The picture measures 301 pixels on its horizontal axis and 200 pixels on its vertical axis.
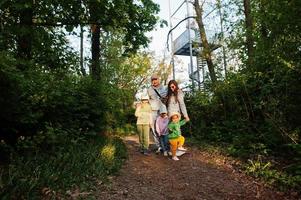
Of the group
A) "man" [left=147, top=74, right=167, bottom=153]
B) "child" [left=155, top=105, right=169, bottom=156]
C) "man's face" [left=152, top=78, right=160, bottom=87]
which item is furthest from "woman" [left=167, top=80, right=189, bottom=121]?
"man's face" [left=152, top=78, right=160, bottom=87]

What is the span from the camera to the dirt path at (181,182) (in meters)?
6.72

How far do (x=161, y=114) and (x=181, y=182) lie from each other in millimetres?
3019

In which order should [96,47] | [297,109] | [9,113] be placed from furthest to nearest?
[96,47] < [297,109] < [9,113]

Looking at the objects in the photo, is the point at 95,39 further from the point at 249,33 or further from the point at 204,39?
the point at 204,39

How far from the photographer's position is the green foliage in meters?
5.50

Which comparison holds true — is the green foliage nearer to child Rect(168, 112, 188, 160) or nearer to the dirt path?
the dirt path

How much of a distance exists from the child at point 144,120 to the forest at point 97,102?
72cm

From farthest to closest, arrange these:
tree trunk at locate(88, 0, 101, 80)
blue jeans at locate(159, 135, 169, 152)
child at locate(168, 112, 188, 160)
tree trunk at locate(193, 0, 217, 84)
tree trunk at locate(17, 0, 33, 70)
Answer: tree trunk at locate(193, 0, 217, 84)
tree trunk at locate(88, 0, 101, 80)
tree trunk at locate(17, 0, 33, 70)
blue jeans at locate(159, 135, 169, 152)
child at locate(168, 112, 188, 160)

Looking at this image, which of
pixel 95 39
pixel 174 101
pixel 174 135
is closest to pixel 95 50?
pixel 95 39

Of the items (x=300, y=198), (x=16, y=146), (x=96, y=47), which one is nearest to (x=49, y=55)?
(x=96, y=47)

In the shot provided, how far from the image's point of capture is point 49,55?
1301 cm

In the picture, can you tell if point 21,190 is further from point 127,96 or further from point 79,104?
point 127,96

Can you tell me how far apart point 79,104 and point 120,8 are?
4.25 m

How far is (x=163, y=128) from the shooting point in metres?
10.1
